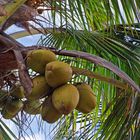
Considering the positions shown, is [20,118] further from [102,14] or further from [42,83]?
[102,14]

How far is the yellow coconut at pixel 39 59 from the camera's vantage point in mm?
1494

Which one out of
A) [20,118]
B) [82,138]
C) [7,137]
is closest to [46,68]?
[20,118]

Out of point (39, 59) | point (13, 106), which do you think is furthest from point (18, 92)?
point (39, 59)

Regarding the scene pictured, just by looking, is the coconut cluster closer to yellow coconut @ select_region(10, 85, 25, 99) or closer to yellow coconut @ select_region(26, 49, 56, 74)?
yellow coconut @ select_region(26, 49, 56, 74)

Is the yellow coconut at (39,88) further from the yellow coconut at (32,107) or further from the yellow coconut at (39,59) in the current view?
the yellow coconut at (32,107)

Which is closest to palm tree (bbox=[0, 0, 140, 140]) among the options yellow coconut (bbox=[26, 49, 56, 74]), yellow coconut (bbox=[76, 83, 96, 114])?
yellow coconut (bbox=[26, 49, 56, 74])

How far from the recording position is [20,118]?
1812mm

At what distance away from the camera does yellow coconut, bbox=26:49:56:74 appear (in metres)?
1.49

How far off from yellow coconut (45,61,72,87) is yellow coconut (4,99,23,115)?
359mm

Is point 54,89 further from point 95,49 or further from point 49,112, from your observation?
point 95,49

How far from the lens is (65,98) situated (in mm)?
1391

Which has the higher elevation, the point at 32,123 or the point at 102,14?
the point at 102,14

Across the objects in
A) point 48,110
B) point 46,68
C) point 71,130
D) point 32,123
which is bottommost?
point 71,130

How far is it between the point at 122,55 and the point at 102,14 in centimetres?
36
